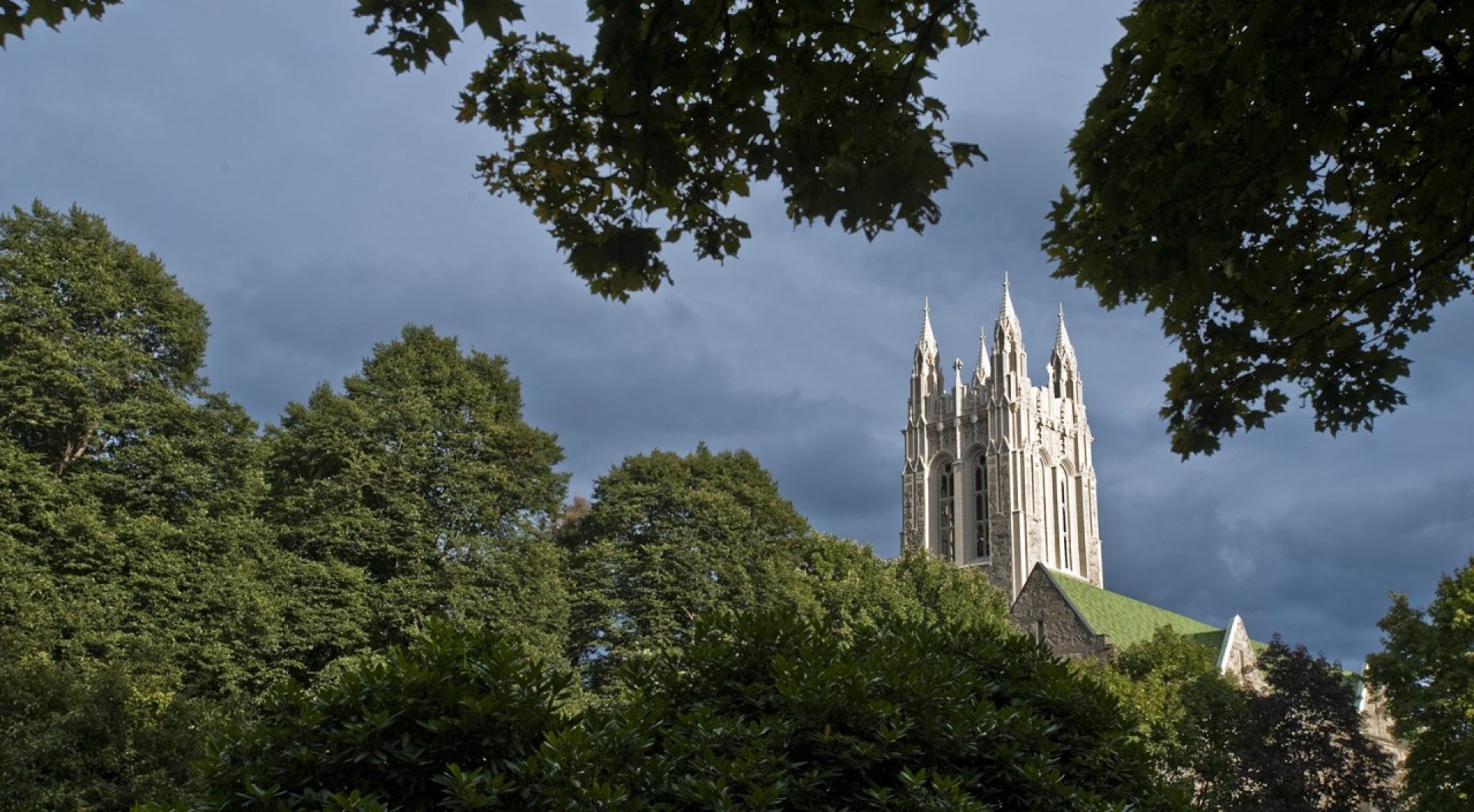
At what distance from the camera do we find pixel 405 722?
21.4 ft

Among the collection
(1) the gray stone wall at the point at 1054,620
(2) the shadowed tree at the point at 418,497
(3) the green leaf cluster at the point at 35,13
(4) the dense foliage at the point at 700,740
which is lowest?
(4) the dense foliage at the point at 700,740

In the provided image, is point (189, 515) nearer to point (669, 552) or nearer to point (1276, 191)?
point (669, 552)

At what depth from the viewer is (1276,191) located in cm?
737

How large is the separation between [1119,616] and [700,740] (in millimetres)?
53269

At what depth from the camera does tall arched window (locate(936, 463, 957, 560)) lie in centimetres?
7394

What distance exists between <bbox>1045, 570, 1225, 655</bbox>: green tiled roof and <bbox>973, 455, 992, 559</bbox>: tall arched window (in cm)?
1327

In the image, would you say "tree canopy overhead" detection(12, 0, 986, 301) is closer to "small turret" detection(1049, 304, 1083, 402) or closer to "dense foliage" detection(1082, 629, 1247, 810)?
"dense foliage" detection(1082, 629, 1247, 810)

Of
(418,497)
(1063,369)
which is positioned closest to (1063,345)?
(1063,369)

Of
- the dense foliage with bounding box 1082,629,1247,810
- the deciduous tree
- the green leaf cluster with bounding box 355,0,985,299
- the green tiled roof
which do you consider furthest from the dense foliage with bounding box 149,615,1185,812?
the green tiled roof

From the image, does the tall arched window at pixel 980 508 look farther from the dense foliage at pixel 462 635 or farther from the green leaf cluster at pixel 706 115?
the green leaf cluster at pixel 706 115

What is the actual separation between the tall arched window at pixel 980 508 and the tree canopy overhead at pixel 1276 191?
2579 inches

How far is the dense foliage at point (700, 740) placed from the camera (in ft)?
20.9

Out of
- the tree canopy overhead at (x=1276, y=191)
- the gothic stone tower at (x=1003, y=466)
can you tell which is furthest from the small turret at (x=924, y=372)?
the tree canopy overhead at (x=1276, y=191)

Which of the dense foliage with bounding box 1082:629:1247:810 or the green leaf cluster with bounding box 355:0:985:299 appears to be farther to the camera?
the dense foliage with bounding box 1082:629:1247:810
